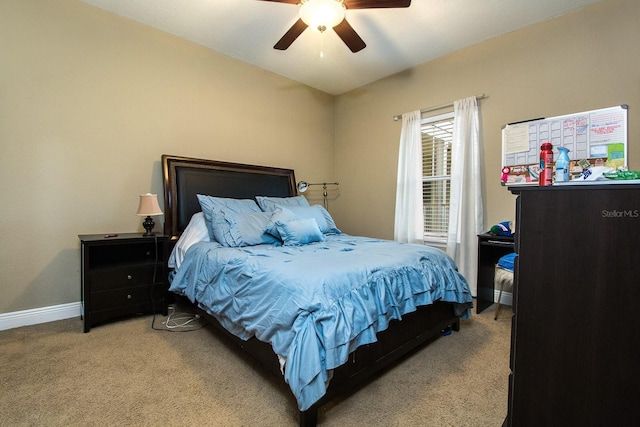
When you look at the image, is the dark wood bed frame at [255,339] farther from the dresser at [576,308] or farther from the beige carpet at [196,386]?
the dresser at [576,308]

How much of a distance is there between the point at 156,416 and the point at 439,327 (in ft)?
6.00

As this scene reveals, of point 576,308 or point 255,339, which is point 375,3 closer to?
point 576,308

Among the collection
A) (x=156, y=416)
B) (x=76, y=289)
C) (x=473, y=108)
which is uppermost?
(x=473, y=108)

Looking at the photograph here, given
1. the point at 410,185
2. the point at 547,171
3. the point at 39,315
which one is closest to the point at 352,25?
the point at 410,185

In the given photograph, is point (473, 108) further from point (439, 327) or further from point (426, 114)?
point (439, 327)

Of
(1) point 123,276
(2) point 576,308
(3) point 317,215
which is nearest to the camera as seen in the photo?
(2) point 576,308

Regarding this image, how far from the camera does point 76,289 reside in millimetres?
2648

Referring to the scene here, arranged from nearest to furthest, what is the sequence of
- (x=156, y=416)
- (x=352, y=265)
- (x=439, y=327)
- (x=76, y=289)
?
(x=156, y=416), (x=352, y=265), (x=439, y=327), (x=76, y=289)

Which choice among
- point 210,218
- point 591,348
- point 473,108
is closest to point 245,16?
point 210,218

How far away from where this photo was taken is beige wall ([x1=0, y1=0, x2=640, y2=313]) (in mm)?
2377

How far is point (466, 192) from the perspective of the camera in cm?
322

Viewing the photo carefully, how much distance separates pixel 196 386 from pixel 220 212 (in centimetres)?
145

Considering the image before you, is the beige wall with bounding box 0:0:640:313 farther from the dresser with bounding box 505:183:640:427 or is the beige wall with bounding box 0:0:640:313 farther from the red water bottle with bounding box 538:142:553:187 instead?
the dresser with bounding box 505:183:640:427

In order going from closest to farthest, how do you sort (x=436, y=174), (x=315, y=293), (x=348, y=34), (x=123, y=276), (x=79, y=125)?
1. (x=315, y=293)
2. (x=348, y=34)
3. (x=123, y=276)
4. (x=79, y=125)
5. (x=436, y=174)
